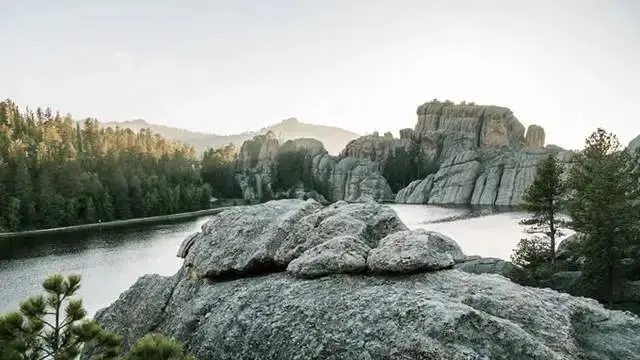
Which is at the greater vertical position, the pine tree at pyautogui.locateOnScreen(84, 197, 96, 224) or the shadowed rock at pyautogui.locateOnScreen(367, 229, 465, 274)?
the shadowed rock at pyautogui.locateOnScreen(367, 229, 465, 274)

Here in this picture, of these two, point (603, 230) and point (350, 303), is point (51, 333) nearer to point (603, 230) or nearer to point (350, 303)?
point (350, 303)

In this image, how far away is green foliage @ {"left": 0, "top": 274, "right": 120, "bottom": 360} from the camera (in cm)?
928

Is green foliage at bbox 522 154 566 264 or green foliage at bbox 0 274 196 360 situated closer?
green foliage at bbox 0 274 196 360

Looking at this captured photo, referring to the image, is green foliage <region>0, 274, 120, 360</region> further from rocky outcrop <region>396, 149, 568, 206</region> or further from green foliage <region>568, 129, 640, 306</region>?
rocky outcrop <region>396, 149, 568, 206</region>

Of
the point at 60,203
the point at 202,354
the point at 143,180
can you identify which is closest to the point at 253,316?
the point at 202,354

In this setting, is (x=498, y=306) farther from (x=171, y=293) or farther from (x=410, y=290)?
(x=171, y=293)

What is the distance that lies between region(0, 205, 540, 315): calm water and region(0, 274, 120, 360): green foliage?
34.7m

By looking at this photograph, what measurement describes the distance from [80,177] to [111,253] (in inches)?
2907

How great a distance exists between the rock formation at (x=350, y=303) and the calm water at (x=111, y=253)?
34.4 m

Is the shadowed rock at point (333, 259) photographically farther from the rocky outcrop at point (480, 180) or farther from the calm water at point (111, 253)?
the rocky outcrop at point (480, 180)

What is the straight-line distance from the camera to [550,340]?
874 centimetres

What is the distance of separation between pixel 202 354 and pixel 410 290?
5.06 meters

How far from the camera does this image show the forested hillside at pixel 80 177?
413 ft

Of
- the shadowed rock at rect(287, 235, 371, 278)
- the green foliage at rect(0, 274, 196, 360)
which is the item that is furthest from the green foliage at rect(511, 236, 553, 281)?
the green foliage at rect(0, 274, 196, 360)
